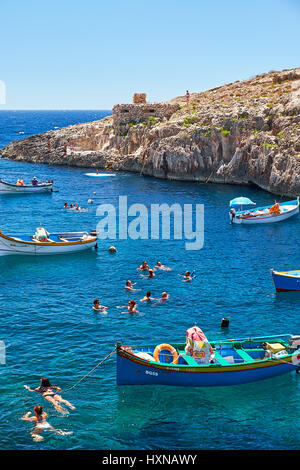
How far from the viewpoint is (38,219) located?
65375 mm

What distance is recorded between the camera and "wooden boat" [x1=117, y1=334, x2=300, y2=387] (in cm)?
2709

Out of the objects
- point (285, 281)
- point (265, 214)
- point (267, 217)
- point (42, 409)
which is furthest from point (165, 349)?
point (267, 217)

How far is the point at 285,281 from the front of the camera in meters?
40.7

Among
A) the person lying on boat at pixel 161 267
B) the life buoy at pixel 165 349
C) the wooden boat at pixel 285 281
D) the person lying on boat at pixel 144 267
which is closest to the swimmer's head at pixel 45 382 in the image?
the life buoy at pixel 165 349

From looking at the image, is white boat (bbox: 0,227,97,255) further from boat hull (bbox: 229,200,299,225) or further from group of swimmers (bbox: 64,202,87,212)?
boat hull (bbox: 229,200,299,225)

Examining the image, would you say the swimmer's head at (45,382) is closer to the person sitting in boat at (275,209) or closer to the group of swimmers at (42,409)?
the group of swimmers at (42,409)

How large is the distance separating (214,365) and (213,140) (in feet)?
213

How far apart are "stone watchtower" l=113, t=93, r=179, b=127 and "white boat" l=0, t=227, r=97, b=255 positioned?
58.5m

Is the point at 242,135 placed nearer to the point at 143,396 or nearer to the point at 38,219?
the point at 38,219

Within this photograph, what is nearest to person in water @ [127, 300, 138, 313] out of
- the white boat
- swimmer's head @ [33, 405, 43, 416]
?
swimmer's head @ [33, 405, 43, 416]

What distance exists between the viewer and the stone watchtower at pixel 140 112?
346 ft

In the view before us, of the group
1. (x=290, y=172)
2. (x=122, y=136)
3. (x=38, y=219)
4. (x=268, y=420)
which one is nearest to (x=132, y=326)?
(x=268, y=420)

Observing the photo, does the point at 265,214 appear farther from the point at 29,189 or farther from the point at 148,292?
the point at 29,189
